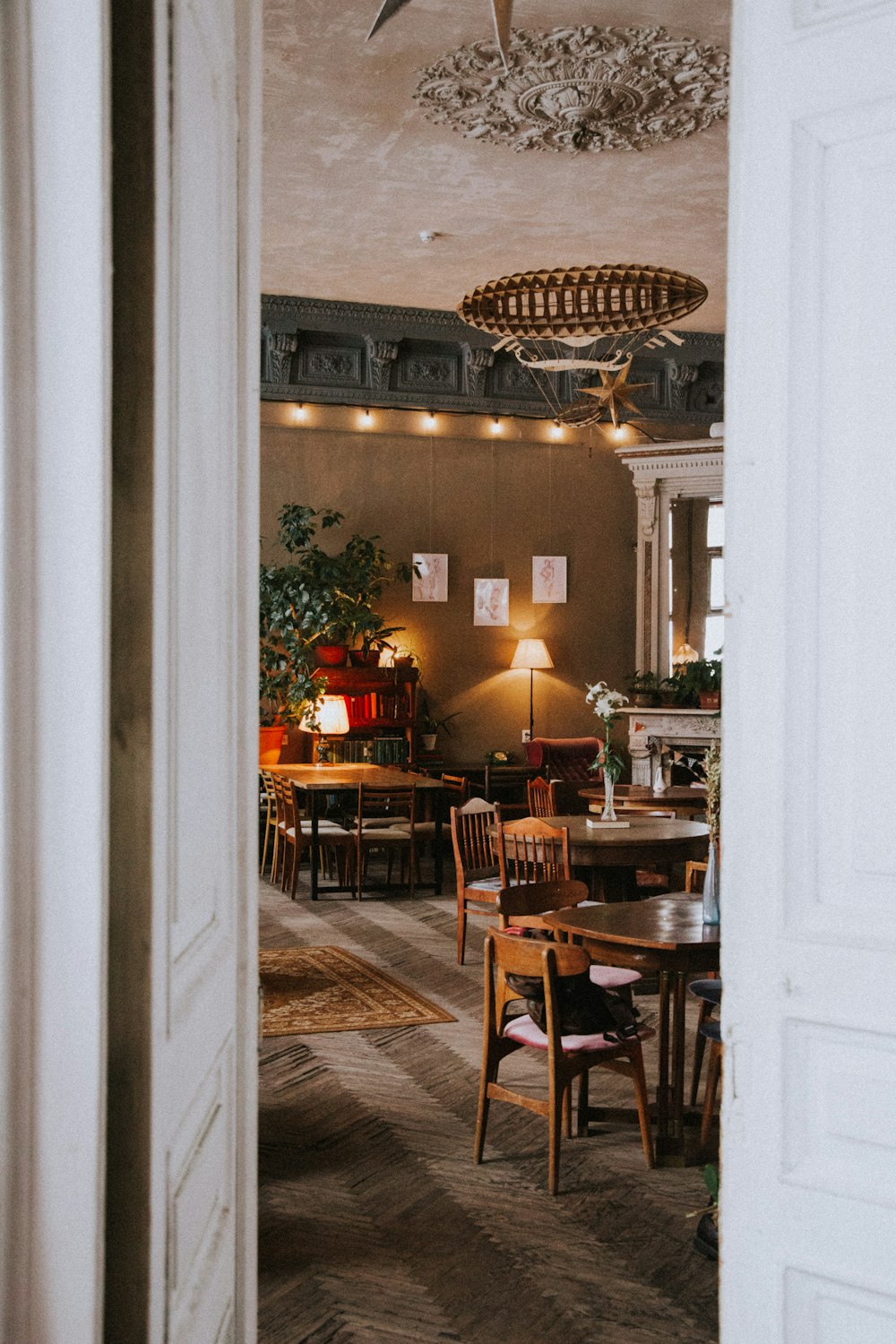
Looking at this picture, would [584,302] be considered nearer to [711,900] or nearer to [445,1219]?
[711,900]

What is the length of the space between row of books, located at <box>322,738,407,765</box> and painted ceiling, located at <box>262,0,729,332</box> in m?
3.76

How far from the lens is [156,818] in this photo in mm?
1467

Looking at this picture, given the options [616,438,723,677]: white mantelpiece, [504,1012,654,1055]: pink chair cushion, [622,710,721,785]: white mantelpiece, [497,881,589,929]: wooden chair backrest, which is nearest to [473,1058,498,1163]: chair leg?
[504,1012,654,1055]: pink chair cushion

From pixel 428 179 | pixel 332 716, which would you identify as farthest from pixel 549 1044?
pixel 332 716

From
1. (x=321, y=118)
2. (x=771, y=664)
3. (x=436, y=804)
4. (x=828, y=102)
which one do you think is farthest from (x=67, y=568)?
(x=436, y=804)

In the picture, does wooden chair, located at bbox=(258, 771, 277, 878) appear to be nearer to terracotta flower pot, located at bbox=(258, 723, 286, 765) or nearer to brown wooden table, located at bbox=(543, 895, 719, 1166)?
terracotta flower pot, located at bbox=(258, 723, 286, 765)

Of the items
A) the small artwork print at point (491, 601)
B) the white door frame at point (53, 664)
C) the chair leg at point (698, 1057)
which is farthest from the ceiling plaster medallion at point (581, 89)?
the small artwork print at point (491, 601)

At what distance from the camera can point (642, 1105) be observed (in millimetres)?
4062

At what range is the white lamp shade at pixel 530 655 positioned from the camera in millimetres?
11750

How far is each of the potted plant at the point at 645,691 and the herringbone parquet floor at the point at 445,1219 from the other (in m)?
6.17

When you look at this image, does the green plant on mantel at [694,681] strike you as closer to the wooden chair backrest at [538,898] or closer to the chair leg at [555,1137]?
the wooden chair backrest at [538,898]

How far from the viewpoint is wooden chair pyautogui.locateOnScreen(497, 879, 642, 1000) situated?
448cm

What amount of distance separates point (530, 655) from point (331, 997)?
5.92 meters

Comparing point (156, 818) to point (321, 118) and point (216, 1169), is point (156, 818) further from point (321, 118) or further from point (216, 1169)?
point (321, 118)
